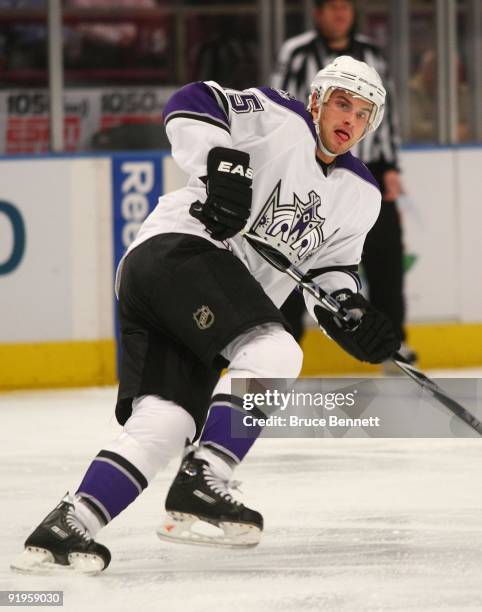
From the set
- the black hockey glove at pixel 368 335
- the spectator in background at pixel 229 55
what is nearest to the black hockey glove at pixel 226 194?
the black hockey glove at pixel 368 335

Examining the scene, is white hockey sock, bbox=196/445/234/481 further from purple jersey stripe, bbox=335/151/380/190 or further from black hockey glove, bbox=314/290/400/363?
purple jersey stripe, bbox=335/151/380/190

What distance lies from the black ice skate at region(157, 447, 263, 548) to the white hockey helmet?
66 cm

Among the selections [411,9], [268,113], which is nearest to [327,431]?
[268,113]

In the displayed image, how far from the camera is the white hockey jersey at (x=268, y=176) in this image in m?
2.72

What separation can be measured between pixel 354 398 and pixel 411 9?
2630 mm

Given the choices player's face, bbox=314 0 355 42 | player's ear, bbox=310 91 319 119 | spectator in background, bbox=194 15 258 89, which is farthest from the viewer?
spectator in background, bbox=194 15 258 89

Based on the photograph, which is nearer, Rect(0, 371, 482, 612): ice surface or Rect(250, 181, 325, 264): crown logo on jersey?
Rect(0, 371, 482, 612): ice surface

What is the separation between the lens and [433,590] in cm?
246

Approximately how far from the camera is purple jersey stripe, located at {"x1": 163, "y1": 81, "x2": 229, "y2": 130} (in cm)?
271

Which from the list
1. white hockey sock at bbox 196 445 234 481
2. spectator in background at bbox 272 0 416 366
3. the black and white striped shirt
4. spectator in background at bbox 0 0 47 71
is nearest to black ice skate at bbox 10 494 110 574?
white hockey sock at bbox 196 445 234 481

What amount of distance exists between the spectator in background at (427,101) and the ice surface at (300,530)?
183 cm

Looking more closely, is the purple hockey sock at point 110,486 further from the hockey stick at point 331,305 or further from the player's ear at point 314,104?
the player's ear at point 314,104

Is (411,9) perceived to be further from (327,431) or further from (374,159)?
(327,431)

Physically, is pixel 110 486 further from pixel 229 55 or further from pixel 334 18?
pixel 229 55
